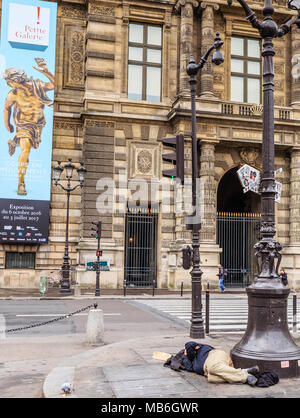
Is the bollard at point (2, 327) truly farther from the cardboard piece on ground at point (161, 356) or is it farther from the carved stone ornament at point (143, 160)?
the carved stone ornament at point (143, 160)

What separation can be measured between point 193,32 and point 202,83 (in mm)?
3327

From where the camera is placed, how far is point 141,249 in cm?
2703

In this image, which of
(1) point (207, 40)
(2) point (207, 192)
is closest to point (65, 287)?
(2) point (207, 192)

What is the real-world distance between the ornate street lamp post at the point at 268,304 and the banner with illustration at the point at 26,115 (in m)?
19.3

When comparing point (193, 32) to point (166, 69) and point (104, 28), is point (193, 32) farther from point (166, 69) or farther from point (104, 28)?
point (104, 28)

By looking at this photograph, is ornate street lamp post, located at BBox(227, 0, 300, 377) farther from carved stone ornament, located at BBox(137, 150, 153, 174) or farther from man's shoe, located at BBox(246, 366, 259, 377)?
carved stone ornament, located at BBox(137, 150, 153, 174)

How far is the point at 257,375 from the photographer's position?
21.7 ft

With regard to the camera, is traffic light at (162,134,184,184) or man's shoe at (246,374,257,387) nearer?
man's shoe at (246,374,257,387)

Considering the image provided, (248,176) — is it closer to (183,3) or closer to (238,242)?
(238,242)

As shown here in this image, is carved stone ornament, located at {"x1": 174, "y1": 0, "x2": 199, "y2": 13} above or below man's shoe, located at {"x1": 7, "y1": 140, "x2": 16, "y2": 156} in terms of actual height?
above

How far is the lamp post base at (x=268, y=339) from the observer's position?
22.5 ft

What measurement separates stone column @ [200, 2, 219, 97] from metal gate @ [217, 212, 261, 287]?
6.93 metres

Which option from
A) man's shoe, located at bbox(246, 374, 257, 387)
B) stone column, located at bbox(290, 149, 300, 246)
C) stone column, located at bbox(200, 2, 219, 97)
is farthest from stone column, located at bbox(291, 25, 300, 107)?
man's shoe, located at bbox(246, 374, 257, 387)

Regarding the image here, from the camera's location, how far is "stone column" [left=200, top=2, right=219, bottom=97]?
26.6 meters
